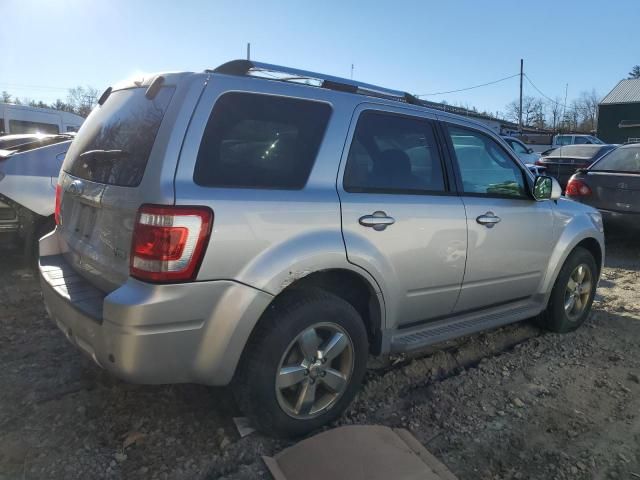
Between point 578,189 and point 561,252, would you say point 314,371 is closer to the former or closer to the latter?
point 561,252

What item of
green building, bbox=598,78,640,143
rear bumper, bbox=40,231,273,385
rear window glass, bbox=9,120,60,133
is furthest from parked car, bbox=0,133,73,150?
green building, bbox=598,78,640,143

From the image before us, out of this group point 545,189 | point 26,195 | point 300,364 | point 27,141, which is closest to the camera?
point 300,364

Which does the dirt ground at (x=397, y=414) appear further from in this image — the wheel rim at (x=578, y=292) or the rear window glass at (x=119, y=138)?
the rear window glass at (x=119, y=138)

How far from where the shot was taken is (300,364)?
2.75m

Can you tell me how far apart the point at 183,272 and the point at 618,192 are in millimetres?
6989

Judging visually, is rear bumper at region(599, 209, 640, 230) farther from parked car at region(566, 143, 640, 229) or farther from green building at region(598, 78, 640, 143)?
green building at region(598, 78, 640, 143)

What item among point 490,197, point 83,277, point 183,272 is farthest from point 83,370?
point 490,197

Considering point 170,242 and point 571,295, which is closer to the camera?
point 170,242

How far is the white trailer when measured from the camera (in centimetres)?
1675

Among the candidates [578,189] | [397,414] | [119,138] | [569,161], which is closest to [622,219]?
[578,189]

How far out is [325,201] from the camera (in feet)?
9.02

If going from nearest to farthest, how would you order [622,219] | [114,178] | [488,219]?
[114,178], [488,219], [622,219]

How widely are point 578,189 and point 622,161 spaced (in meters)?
0.75

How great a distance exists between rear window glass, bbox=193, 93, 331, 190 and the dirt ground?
1377 mm
